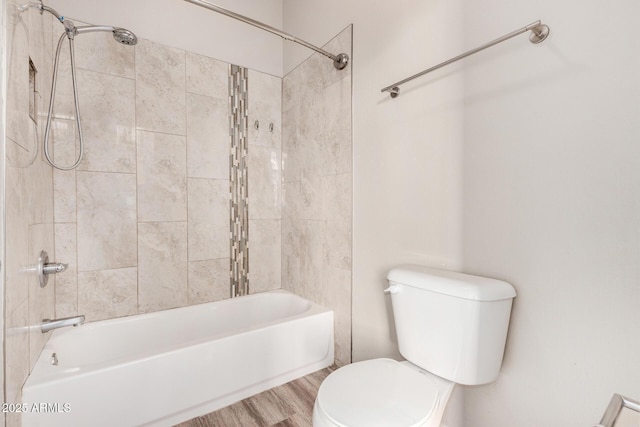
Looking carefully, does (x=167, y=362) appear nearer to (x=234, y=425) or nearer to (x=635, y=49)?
(x=234, y=425)

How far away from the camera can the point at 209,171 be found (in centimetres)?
214

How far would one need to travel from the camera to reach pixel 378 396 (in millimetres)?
961

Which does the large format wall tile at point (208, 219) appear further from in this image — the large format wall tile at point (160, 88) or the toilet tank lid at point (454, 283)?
the toilet tank lid at point (454, 283)

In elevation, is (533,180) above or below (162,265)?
above

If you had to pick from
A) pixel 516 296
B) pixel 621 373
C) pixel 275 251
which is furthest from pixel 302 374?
pixel 621 373

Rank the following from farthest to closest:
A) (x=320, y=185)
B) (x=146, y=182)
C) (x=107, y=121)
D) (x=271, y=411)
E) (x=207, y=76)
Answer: (x=207, y=76)
(x=320, y=185)
(x=146, y=182)
(x=107, y=121)
(x=271, y=411)

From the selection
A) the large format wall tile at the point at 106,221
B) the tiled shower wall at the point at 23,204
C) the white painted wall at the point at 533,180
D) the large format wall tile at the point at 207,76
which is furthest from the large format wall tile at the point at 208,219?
the white painted wall at the point at 533,180

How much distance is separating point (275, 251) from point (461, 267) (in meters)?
1.61

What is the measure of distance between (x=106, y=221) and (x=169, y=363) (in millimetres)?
990

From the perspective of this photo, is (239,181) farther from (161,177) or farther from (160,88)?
(160,88)

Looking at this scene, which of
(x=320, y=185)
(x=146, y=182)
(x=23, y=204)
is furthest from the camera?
(x=320, y=185)

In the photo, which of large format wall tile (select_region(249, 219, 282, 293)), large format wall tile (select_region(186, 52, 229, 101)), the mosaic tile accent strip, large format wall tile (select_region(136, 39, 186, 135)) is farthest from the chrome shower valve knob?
large format wall tile (select_region(186, 52, 229, 101))

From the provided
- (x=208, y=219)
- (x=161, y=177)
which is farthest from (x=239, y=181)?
(x=161, y=177)

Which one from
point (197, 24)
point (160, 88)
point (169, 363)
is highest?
point (197, 24)
